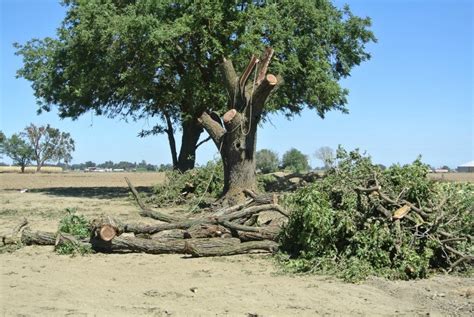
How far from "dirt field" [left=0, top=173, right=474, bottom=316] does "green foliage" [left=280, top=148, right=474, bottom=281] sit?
343 mm

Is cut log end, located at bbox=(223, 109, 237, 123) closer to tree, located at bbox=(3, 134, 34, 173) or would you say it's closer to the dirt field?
the dirt field

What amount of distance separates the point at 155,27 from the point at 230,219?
1182 centimetres

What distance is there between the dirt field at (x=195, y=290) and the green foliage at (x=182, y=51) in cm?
1210

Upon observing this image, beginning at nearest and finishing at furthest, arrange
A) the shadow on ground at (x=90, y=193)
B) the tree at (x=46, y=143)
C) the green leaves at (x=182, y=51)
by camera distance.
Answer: the green leaves at (x=182, y=51), the shadow on ground at (x=90, y=193), the tree at (x=46, y=143)

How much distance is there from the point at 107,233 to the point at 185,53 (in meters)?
14.0

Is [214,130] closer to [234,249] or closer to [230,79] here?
[230,79]

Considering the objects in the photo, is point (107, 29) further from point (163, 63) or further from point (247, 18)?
point (247, 18)

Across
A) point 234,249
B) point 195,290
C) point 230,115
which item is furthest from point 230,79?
point 195,290

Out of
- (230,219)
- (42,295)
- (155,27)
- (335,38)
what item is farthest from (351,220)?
(335,38)

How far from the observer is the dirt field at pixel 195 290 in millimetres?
5723

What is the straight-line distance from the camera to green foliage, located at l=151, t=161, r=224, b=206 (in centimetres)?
1725

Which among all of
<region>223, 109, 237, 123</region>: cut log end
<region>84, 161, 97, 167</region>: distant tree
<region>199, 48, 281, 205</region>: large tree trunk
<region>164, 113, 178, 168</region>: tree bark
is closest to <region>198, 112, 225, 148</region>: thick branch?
<region>199, 48, 281, 205</region>: large tree trunk

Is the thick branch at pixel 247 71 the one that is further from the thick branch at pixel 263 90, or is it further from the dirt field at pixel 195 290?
the dirt field at pixel 195 290

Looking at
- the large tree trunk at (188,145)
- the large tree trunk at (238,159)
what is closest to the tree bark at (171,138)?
the large tree trunk at (188,145)
